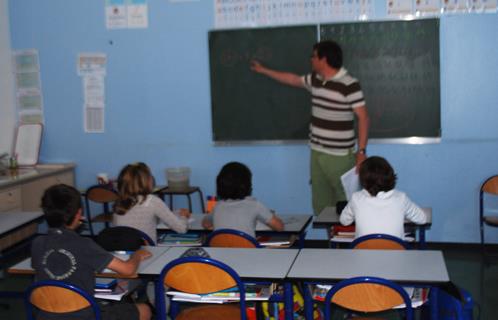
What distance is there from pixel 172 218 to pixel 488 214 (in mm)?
3032

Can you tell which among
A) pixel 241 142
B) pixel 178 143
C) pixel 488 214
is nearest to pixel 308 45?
pixel 241 142

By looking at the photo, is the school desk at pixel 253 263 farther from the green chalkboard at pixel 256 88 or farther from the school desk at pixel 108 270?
the green chalkboard at pixel 256 88

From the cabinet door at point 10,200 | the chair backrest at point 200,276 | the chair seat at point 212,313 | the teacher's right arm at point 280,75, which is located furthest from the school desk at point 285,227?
the cabinet door at point 10,200

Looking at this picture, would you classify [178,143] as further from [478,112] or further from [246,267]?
[246,267]

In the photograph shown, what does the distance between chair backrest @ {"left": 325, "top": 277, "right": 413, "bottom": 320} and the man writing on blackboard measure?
2.34m

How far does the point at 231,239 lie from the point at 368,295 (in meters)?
1.12

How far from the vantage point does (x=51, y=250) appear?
2.93 m

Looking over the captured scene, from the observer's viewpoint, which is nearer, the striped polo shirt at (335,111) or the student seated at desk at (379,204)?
the student seated at desk at (379,204)

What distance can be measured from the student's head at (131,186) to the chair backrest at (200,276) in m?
1.06

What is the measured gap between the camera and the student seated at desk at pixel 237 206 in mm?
3893

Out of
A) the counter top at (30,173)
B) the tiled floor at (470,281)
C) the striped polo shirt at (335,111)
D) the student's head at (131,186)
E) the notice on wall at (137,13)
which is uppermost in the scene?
the notice on wall at (137,13)

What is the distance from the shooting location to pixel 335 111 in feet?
16.8

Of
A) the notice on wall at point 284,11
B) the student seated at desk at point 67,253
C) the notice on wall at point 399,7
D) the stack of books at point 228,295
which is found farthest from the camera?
the notice on wall at point 284,11

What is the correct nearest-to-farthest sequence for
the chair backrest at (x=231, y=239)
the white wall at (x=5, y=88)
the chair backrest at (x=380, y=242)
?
the chair backrest at (x=380, y=242) < the chair backrest at (x=231, y=239) < the white wall at (x=5, y=88)
